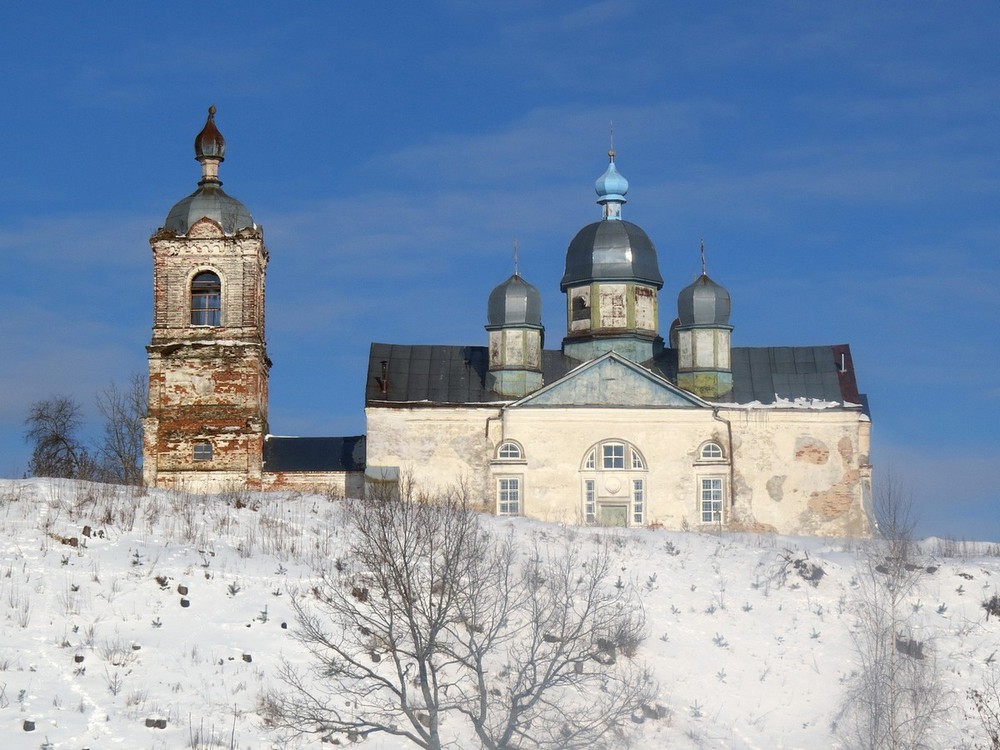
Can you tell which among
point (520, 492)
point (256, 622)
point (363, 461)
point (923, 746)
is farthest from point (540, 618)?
point (363, 461)

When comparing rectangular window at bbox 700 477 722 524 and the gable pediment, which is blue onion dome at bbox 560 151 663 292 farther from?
rectangular window at bbox 700 477 722 524

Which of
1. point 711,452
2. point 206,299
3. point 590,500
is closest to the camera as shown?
point 590,500

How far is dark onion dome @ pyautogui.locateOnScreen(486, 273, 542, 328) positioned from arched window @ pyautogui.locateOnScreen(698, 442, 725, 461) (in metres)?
5.37

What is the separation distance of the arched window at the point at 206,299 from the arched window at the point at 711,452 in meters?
13.0

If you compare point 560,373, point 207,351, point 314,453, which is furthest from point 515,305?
point 207,351

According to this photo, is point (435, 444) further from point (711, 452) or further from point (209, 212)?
point (209, 212)

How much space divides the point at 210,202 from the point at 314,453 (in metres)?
7.22

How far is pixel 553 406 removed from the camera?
41656 millimetres

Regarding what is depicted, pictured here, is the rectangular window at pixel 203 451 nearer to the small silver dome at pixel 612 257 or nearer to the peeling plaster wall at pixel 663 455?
Answer: the peeling plaster wall at pixel 663 455

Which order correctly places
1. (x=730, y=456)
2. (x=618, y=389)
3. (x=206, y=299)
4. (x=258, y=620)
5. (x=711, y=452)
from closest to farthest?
(x=258, y=620)
(x=730, y=456)
(x=711, y=452)
(x=618, y=389)
(x=206, y=299)

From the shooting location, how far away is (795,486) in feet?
135

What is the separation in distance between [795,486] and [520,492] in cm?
675

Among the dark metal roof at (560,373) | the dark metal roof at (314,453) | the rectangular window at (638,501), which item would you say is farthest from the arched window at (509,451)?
the dark metal roof at (314,453)

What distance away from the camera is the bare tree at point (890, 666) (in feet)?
85.3
